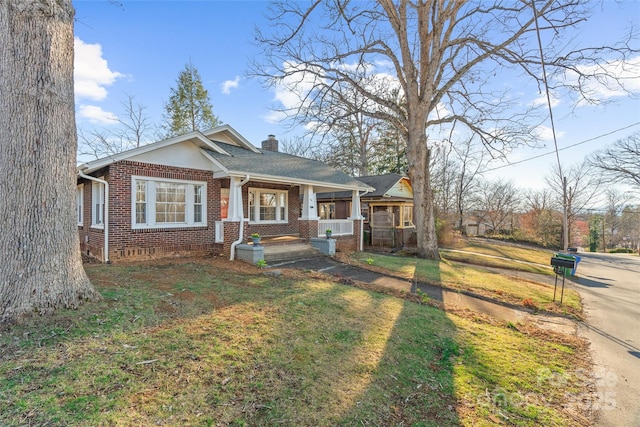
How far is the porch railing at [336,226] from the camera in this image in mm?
13852

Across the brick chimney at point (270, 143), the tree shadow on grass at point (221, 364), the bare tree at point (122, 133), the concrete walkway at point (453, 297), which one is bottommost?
the concrete walkway at point (453, 297)

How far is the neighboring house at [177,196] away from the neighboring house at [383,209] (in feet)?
24.8

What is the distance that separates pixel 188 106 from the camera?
29.4 meters

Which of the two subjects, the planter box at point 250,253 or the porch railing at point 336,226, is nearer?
the planter box at point 250,253

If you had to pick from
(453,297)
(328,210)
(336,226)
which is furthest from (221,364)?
(328,210)

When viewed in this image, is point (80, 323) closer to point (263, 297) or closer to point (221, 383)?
point (221, 383)

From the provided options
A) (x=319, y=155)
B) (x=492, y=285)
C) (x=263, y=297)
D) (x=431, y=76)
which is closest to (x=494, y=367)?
(x=263, y=297)

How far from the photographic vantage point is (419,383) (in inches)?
140

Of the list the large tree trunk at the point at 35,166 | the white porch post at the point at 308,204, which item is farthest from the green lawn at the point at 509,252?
the large tree trunk at the point at 35,166

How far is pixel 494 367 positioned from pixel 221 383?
358 cm

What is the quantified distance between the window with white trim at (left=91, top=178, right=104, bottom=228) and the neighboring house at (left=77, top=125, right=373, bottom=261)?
0.04 m

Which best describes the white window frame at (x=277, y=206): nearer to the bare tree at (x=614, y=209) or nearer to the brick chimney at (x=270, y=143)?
the brick chimney at (x=270, y=143)

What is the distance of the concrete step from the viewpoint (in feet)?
36.0

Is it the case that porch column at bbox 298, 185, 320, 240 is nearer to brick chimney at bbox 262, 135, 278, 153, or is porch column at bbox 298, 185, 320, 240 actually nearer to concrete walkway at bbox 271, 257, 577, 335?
concrete walkway at bbox 271, 257, 577, 335
